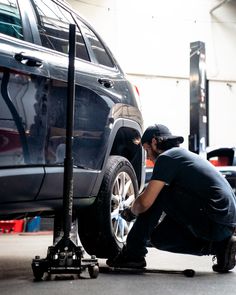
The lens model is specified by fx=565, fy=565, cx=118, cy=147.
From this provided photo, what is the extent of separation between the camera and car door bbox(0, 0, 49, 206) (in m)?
2.68

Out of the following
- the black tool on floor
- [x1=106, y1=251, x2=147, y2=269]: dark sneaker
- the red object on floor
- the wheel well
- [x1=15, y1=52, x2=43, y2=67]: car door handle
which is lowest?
the red object on floor

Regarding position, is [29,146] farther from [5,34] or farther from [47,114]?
[5,34]

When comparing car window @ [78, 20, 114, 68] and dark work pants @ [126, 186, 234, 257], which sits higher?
car window @ [78, 20, 114, 68]

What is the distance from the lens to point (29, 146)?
285 cm

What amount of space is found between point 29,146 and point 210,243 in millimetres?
1334

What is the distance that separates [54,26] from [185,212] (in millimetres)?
1378

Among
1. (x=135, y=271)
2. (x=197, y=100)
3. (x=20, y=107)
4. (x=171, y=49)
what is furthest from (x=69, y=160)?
(x=171, y=49)

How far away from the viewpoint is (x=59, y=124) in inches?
121

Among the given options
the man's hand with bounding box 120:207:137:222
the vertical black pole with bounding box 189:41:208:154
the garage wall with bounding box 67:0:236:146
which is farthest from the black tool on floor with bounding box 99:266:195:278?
the garage wall with bounding box 67:0:236:146

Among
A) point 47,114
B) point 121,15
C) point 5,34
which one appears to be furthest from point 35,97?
point 121,15

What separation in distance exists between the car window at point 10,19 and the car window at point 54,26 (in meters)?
0.20

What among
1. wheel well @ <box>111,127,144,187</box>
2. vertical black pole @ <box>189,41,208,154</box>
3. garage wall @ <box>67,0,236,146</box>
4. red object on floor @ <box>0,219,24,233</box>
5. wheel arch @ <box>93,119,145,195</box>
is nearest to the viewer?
wheel arch @ <box>93,119,145,195</box>

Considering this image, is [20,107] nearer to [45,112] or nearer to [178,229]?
[45,112]

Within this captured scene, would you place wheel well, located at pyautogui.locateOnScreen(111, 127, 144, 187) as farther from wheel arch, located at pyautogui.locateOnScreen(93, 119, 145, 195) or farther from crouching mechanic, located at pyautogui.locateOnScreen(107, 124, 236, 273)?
crouching mechanic, located at pyautogui.locateOnScreen(107, 124, 236, 273)
